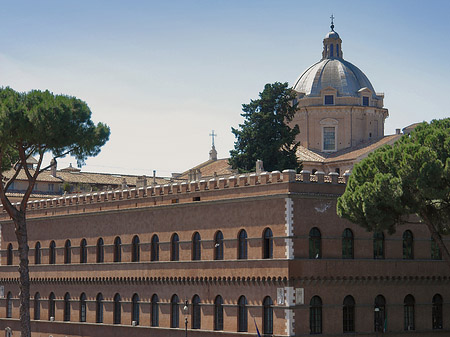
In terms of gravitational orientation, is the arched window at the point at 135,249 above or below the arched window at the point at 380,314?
above

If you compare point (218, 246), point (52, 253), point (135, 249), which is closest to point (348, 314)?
point (218, 246)

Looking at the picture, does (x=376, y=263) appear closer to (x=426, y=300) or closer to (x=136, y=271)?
(x=426, y=300)

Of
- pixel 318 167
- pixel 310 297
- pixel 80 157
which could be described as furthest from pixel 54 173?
pixel 310 297

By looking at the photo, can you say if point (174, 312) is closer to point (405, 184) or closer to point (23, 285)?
point (23, 285)

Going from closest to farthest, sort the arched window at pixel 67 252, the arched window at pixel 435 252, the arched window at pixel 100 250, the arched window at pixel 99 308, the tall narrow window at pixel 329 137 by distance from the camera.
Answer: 1. the arched window at pixel 435 252
2. the arched window at pixel 99 308
3. the arched window at pixel 100 250
4. the arched window at pixel 67 252
5. the tall narrow window at pixel 329 137

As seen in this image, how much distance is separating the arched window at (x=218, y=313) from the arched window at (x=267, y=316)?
320cm

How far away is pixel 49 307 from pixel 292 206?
22.0 meters

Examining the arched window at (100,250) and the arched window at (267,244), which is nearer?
the arched window at (267,244)

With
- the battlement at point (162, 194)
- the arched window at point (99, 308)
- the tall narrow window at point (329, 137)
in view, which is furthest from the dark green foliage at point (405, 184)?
the tall narrow window at point (329, 137)

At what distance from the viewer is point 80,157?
177ft

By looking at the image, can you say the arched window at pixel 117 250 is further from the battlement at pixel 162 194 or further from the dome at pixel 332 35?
the dome at pixel 332 35

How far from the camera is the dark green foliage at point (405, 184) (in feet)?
134

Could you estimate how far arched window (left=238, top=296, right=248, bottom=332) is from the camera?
4674 cm

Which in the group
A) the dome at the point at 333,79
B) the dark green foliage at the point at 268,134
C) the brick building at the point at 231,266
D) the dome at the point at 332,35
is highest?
the dome at the point at 332,35
